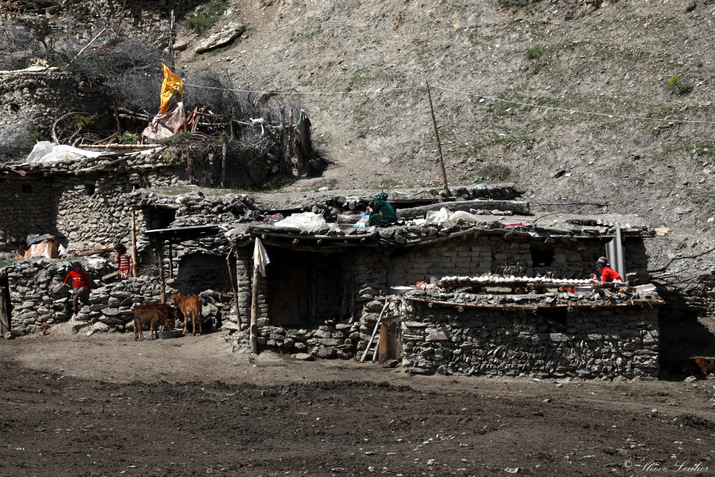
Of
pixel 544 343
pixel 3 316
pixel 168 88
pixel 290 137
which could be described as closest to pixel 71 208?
pixel 168 88

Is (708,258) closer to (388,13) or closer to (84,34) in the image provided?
(388,13)

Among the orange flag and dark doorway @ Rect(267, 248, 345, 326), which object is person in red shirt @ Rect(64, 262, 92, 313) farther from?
the orange flag

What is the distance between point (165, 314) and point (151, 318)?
0.30 m

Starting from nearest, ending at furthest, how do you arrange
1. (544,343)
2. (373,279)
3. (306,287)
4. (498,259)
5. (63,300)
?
(544,343) → (498,259) → (373,279) → (306,287) → (63,300)

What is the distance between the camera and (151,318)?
1543cm

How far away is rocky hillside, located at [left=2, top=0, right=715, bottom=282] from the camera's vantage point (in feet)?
64.2

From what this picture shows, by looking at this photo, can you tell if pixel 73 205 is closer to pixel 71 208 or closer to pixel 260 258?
pixel 71 208

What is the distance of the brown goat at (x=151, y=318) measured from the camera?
50.5 feet

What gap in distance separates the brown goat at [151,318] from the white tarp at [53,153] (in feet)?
25.4

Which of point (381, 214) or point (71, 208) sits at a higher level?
point (71, 208)

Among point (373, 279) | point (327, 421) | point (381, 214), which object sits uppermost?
point (381, 214)

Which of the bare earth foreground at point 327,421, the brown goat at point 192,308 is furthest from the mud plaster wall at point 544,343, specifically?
the brown goat at point 192,308

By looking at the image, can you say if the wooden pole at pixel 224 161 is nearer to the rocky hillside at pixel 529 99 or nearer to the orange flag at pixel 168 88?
the rocky hillside at pixel 529 99

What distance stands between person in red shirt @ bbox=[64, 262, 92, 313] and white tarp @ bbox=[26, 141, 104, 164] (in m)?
5.75
